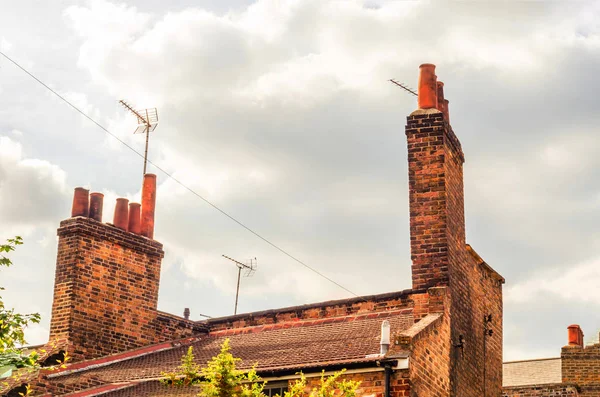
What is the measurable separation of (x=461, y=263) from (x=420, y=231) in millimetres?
1328

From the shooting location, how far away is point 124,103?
2511cm

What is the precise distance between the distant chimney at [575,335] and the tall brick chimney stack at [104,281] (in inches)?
568

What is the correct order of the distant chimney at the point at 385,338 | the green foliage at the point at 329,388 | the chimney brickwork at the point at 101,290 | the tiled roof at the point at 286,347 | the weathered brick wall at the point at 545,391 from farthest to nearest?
1. the weathered brick wall at the point at 545,391
2. the chimney brickwork at the point at 101,290
3. the tiled roof at the point at 286,347
4. the distant chimney at the point at 385,338
5. the green foliage at the point at 329,388

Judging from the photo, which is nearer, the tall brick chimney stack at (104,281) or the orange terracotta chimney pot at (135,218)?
the tall brick chimney stack at (104,281)

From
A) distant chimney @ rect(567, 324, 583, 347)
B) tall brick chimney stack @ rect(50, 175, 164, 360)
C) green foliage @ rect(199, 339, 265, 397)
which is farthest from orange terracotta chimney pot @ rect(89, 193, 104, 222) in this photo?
distant chimney @ rect(567, 324, 583, 347)

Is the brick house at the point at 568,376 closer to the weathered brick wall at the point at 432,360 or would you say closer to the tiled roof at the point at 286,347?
the tiled roof at the point at 286,347

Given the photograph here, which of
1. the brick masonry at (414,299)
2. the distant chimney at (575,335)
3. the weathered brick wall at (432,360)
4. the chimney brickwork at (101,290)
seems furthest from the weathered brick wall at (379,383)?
the distant chimney at (575,335)

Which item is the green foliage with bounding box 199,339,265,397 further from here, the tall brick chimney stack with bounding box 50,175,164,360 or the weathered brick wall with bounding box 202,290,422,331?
the tall brick chimney stack with bounding box 50,175,164,360

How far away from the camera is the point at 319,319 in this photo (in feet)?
65.0

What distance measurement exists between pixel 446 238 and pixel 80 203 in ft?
30.3

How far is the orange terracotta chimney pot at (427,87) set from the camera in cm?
1889

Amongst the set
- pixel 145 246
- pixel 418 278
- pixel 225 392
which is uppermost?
pixel 145 246

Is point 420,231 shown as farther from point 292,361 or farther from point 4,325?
point 4,325

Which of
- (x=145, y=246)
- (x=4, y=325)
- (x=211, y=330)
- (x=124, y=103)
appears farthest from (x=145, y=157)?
(x=4, y=325)
